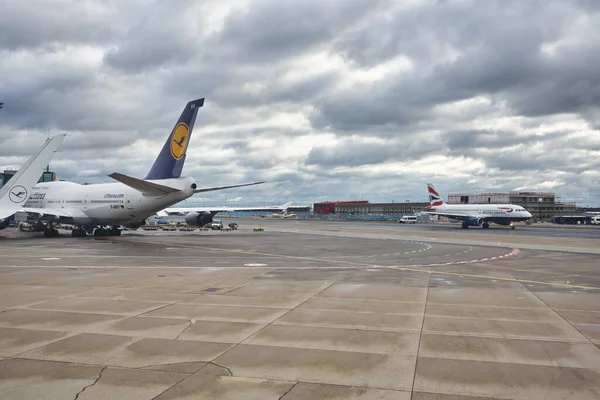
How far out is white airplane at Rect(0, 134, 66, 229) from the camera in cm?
3728

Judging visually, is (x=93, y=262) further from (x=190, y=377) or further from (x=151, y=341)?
(x=190, y=377)

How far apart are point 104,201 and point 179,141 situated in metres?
10.7

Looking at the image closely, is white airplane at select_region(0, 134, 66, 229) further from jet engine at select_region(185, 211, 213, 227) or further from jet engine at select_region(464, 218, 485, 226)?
jet engine at select_region(464, 218, 485, 226)

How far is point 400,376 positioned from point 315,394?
1514 millimetres

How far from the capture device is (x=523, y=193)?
182250 millimetres

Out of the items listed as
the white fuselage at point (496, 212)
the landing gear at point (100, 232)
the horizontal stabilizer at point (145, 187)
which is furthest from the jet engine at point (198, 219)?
the white fuselage at point (496, 212)

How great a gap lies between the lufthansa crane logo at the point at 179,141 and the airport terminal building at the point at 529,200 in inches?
6087

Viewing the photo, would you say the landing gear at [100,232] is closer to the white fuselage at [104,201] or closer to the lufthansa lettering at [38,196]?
the white fuselage at [104,201]

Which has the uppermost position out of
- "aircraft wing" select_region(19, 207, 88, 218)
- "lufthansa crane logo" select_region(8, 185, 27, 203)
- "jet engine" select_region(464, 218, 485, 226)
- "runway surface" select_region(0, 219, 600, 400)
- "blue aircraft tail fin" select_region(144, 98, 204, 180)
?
"blue aircraft tail fin" select_region(144, 98, 204, 180)

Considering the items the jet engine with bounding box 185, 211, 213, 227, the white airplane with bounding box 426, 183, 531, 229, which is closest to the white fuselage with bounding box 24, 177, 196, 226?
the jet engine with bounding box 185, 211, 213, 227

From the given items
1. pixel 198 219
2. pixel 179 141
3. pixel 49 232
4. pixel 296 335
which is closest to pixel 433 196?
pixel 198 219

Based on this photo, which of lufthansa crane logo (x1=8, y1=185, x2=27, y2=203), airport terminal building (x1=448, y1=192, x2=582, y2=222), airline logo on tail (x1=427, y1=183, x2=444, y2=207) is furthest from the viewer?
airport terminal building (x1=448, y1=192, x2=582, y2=222)

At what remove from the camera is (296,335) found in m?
9.42

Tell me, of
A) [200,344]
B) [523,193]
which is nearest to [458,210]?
[200,344]
